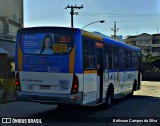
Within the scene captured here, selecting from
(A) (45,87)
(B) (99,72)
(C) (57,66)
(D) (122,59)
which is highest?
(D) (122,59)

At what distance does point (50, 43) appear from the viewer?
12.0 m

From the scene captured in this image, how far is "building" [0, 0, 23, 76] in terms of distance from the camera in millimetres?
29734

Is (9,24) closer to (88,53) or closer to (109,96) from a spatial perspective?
(109,96)

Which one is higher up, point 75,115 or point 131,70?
point 131,70

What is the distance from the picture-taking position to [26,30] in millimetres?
12562

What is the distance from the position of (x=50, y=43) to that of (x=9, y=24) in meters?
20.7

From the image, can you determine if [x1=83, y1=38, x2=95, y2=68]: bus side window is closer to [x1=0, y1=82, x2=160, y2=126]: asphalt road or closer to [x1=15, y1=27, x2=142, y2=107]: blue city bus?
[x1=15, y1=27, x2=142, y2=107]: blue city bus

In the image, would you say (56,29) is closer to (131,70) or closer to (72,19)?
(131,70)

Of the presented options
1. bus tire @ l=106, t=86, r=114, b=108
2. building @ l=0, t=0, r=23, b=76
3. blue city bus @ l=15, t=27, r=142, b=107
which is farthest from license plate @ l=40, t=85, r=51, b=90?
building @ l=0, t=0, r=23, b=76

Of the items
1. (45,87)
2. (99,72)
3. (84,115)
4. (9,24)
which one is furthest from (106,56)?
(9,24)

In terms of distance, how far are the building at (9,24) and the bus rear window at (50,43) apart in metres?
15.9

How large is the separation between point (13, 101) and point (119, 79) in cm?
515

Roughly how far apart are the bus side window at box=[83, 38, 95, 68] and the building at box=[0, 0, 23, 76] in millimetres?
15856

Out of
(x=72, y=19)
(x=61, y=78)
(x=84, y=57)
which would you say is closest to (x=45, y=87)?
(x=61, y=78)
